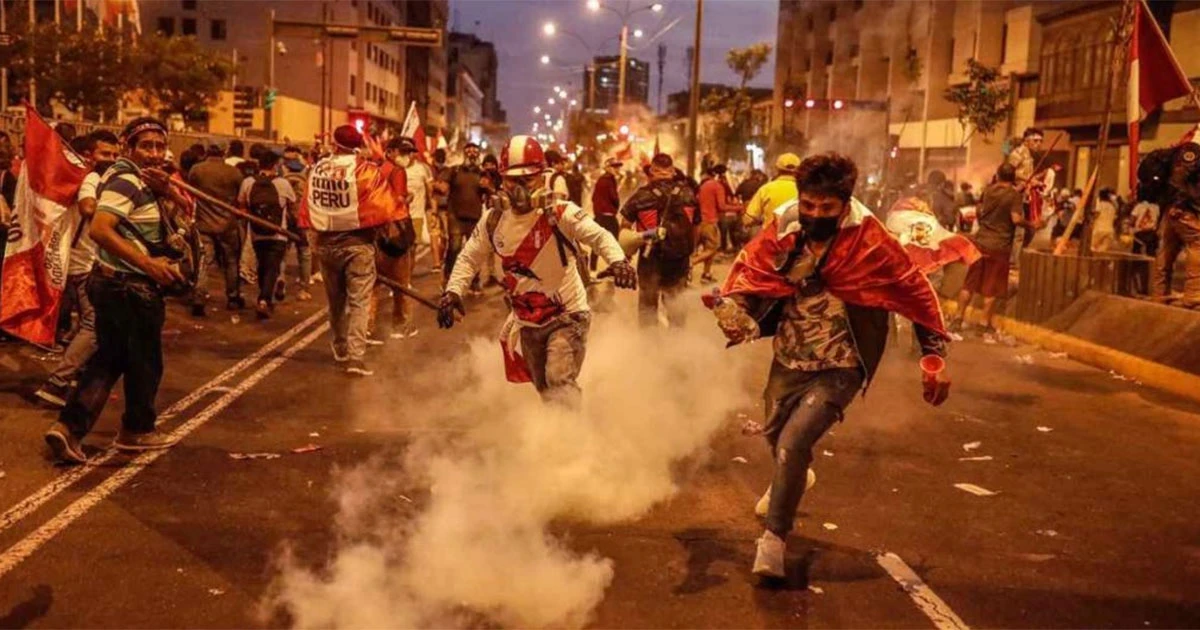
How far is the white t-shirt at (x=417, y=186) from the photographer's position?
617 inches

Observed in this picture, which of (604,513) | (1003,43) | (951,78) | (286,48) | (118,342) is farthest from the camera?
(286,48)

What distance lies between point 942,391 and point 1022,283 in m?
9.11

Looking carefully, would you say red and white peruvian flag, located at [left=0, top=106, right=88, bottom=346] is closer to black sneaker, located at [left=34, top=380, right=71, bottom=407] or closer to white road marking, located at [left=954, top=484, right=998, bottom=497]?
black sneaker, located at [left=34, top=380, right=71, bottom=407]

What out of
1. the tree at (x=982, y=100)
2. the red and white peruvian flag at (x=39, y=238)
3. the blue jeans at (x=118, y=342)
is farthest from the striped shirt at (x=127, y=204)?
the tree at (x=982, y=100)

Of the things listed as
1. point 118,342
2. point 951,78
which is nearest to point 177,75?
point 951,78

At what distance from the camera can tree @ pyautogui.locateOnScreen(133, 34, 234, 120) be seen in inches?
1764

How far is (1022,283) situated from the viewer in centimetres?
1327

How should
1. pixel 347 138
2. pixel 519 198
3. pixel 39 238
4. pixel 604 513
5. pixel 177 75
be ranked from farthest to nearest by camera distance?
pixel 177 75, pixel 347 138, pixel 39 238, pixel 519 198, pixel 604 513

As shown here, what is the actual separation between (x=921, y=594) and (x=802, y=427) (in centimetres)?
84

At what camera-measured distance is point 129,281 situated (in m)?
6.43

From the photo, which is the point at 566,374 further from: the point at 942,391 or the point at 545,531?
the point at 942,391

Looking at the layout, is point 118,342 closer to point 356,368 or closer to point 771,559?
point 356,368

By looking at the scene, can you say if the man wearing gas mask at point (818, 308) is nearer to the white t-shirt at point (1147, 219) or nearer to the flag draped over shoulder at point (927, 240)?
the flag draped over shoulder at point (927, 240)

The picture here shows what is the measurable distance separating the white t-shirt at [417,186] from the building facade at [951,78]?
16881 mm
